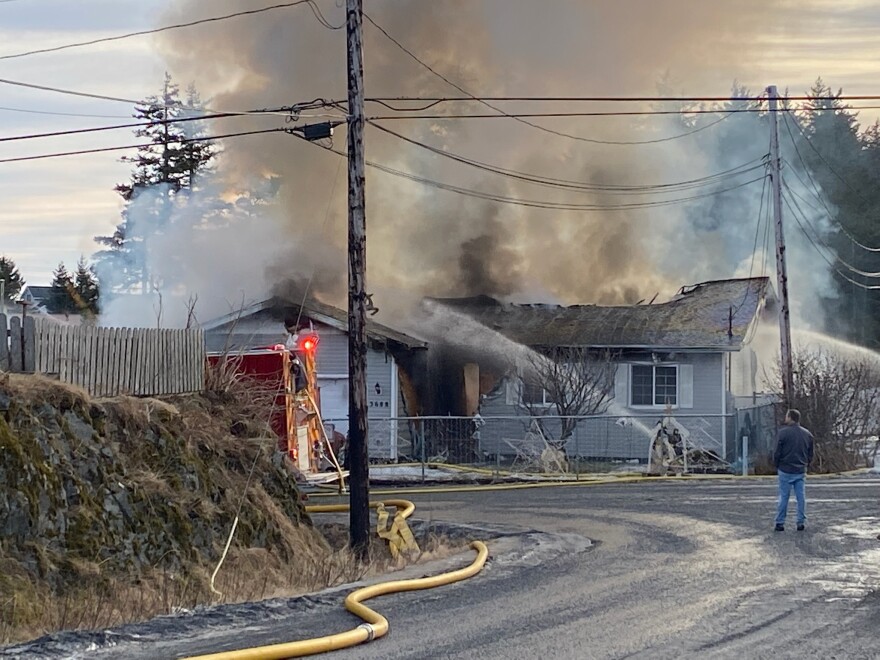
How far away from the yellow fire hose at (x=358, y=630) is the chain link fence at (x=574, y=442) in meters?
14.5

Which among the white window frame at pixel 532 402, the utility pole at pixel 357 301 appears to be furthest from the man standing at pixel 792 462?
the white window frame at pixel 532 402

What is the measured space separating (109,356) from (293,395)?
16.1ft

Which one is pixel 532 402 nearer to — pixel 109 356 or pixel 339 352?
pixel 339 352

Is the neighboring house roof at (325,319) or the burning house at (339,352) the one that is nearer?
the neighboring house roof at (325,319)

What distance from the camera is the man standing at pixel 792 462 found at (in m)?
15.2

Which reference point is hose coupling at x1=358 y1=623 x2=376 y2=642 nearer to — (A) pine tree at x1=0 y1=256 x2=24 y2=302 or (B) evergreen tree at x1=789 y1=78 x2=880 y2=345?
(A) pine tree at x1=0 y1=256 x2=24 y2=302

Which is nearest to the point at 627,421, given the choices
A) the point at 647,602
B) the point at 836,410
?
the point at 836,410

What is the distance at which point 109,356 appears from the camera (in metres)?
13.8

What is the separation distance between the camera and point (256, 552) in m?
14.4

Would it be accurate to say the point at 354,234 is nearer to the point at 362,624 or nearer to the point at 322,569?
the point at 322,569

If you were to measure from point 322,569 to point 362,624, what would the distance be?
172 inches

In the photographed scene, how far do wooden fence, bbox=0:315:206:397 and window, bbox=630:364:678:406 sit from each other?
17.9 metres

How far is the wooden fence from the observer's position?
12.6 metres

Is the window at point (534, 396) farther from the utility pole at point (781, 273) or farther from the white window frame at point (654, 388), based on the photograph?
the utility pole at point (781, 273)
